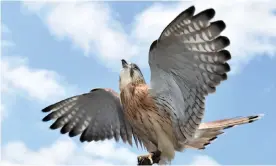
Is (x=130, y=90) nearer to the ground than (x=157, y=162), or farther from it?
farther from it

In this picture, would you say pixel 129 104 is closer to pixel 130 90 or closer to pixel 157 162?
pixel 130 90

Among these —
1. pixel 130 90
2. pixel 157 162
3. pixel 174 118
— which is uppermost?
pixel 130 90

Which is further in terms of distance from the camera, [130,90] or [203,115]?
[130,90]

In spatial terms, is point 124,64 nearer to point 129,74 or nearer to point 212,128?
point 129,74

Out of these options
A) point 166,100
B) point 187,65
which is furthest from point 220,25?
point 166,100

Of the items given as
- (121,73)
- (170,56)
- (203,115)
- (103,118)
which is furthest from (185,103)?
(103,118)

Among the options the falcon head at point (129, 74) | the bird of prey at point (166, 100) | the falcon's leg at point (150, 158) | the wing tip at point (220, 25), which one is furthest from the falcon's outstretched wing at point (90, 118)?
the wing tip at point (220, 25)

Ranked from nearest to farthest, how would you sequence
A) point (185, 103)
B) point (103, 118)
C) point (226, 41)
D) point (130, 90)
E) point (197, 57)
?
→ point (226, 41) → point (197, 57) → point (185, 103) → point (130, 90) → point (103, 118)

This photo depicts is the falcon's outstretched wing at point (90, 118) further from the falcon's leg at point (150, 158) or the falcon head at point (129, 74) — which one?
the falcon's leg at point (150, 158)

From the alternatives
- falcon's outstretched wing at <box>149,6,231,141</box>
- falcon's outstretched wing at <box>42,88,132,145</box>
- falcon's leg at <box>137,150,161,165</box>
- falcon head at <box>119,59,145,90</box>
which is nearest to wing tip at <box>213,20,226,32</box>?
falcon's outstretched wing at <box>149,6,231,141</box>

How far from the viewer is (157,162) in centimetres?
504

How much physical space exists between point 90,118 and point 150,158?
1.30 metres

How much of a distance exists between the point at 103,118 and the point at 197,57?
1.92m

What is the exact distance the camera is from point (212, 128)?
5465 mm
